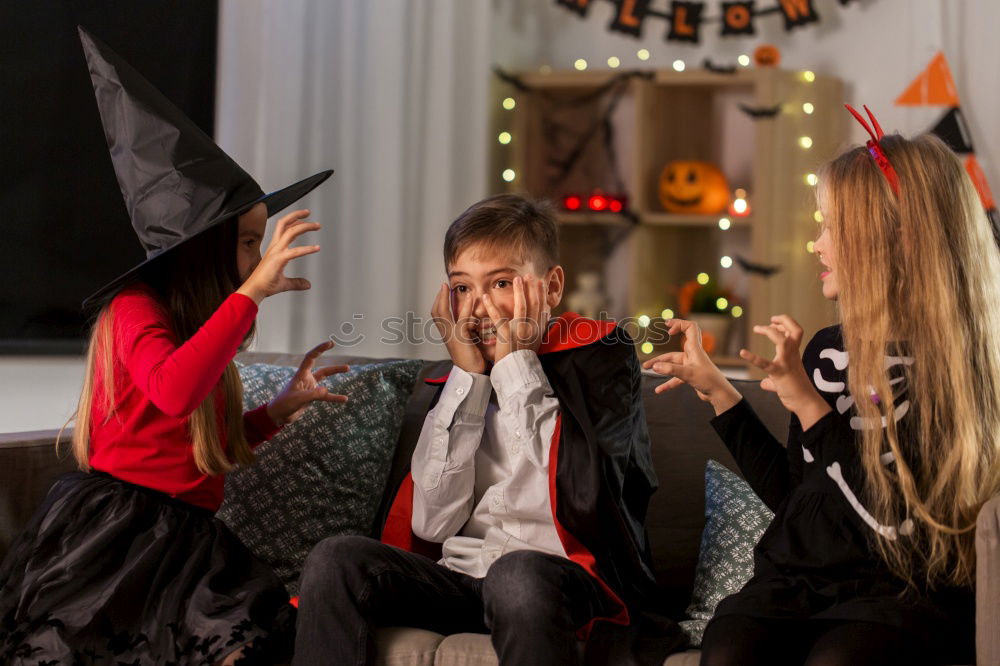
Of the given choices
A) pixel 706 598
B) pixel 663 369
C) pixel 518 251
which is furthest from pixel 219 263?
pixel 706 598

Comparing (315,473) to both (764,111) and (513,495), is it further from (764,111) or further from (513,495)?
(764,111)

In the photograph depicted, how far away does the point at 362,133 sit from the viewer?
2.85 meters

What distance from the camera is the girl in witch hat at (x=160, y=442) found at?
139cm

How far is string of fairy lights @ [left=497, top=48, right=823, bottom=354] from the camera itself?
343 cm

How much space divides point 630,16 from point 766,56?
1.70 feet

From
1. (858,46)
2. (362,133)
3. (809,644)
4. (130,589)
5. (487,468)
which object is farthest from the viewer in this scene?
(858,46)

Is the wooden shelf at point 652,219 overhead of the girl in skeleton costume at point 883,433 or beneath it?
overhead

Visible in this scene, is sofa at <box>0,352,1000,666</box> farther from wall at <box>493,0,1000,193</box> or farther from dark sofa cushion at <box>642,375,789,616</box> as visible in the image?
wall at <box>493,0,1000,193</box>

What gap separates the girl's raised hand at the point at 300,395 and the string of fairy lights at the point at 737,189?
1896mm

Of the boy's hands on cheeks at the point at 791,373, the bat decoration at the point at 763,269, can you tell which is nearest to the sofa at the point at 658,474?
the boy's hands on cheeks at the point at 791,373

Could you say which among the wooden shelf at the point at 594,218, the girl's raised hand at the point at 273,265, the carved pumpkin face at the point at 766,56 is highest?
the carved pumpkin face at the point at 766,56

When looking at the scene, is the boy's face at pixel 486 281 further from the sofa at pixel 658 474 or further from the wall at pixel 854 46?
the wall at pixel 854 46

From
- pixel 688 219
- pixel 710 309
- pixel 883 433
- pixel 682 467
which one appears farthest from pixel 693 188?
pixel 883 433

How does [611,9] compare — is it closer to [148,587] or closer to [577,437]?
[577,437]
